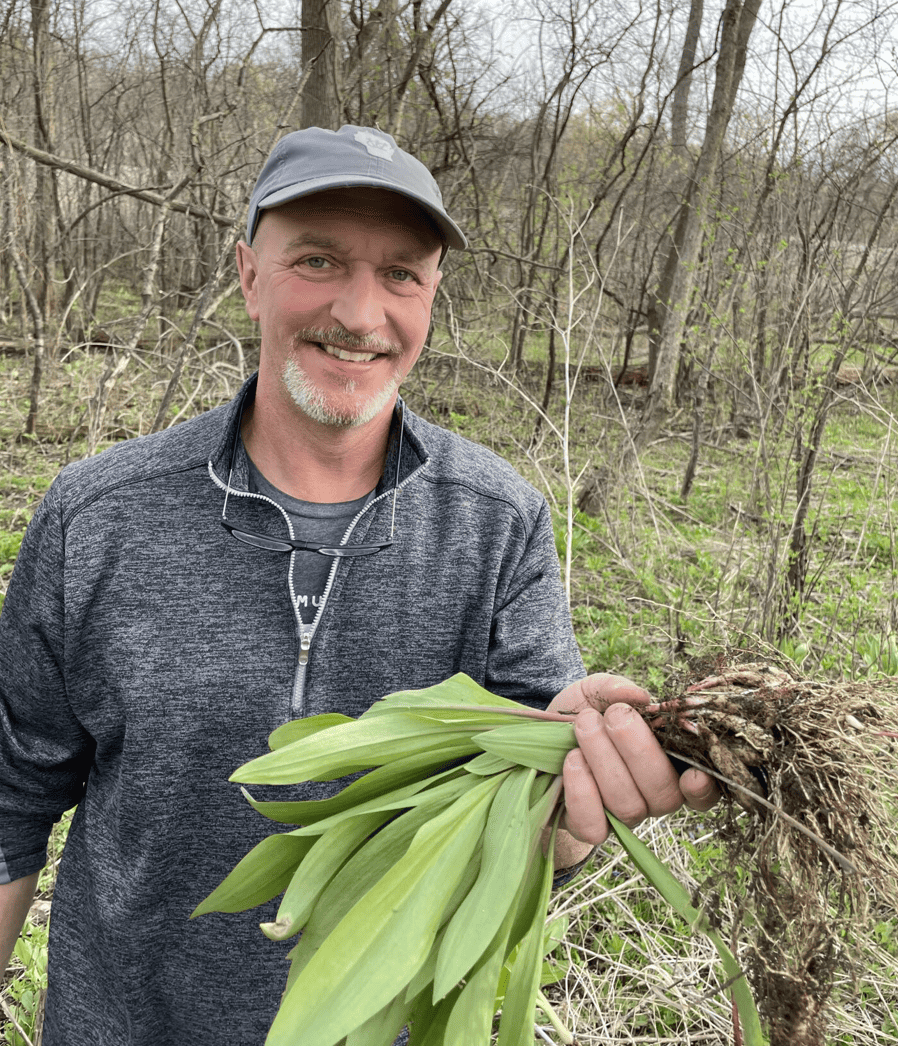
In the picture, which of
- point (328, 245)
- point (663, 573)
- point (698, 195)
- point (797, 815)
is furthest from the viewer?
point (698, 195)

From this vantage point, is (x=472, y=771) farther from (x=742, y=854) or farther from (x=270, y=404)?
(x=270, y=404)

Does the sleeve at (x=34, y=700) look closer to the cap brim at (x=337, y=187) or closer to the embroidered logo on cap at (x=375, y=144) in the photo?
the cap brim at (x=337, y=187)

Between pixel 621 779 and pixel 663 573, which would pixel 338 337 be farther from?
pixel 663 573

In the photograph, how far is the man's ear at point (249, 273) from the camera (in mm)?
1717

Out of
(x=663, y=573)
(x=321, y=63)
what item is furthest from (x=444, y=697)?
(x=321, y=63)

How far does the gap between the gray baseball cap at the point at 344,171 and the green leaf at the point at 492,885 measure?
3.36 ft

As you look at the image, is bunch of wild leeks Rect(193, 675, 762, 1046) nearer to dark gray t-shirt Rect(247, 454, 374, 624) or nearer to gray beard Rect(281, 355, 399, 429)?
dark gray t-shirt Rect(247, 454, 374, 624)

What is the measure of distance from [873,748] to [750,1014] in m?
0.38

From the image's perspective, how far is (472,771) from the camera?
46.6 inches

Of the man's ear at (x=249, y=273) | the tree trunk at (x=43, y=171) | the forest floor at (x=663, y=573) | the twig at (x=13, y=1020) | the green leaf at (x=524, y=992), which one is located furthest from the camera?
the tree trunk at (x=43, y=171)

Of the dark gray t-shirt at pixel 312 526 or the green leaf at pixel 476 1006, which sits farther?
the dark gray t-shirt at pixel 312 526

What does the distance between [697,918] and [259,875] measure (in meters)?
0.58

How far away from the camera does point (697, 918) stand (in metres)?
1.02

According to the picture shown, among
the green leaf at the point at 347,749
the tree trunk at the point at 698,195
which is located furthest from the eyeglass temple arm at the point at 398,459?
the tree trunk at the point at 698,195
